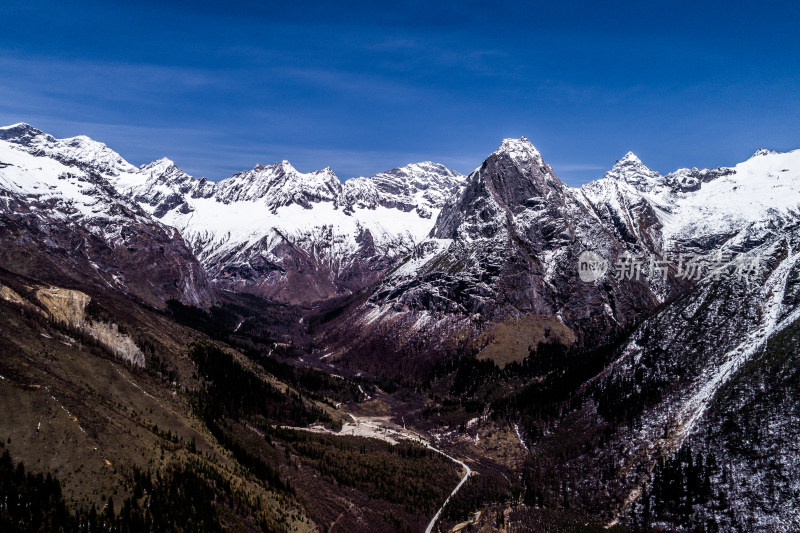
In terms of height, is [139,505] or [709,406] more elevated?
[709,406]

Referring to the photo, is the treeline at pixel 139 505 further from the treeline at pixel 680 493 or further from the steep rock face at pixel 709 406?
the steep rock face at pixel 709 406

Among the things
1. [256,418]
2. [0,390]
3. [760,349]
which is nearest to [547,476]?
[760,349]

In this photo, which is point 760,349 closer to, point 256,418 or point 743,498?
point 743,498

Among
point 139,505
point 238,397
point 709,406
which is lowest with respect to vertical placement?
point 238,397

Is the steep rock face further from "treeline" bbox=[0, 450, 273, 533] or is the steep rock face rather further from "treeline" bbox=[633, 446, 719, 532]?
"treeline" bbox=[0, 450, 273, 533]

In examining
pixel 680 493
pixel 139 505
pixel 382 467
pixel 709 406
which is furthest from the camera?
pixel 382 467

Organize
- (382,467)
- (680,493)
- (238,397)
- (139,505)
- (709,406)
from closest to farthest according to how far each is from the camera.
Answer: (139,505) → (680,493) → (709,406) → (382,467) → (238,397)

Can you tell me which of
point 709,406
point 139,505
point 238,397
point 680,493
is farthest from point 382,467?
point 709,406

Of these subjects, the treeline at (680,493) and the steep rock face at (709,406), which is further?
the treeline at (680,493)

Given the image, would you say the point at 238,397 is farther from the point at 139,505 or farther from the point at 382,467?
the point at 139,505

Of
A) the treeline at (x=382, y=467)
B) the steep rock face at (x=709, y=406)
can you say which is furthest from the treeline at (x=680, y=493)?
the treeline at (x=382, y=467)

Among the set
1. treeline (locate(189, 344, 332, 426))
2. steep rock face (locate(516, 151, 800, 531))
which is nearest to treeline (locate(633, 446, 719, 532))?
steep rock face (locate(516, 151, 800, 531))
